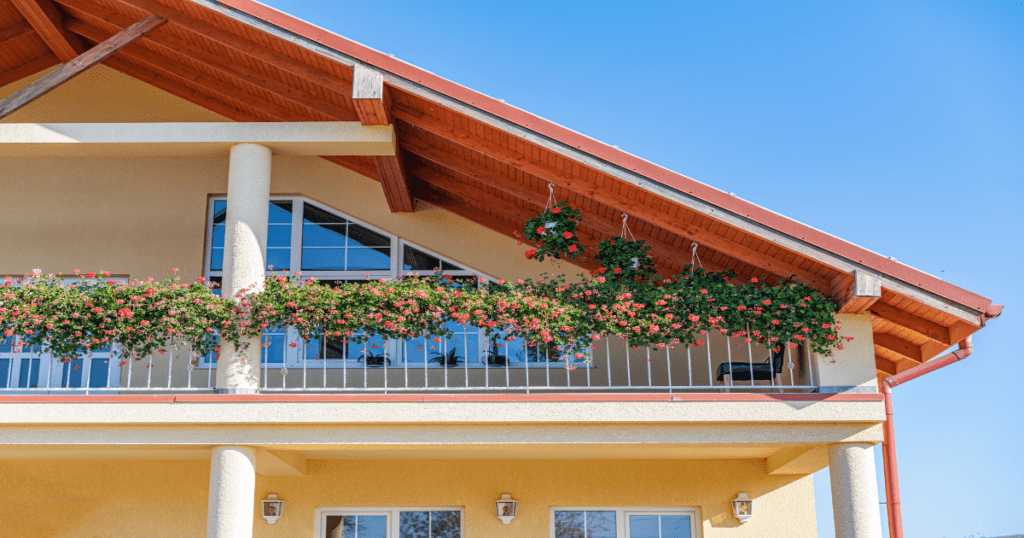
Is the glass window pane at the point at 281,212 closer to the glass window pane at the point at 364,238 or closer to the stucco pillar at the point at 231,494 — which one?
the glass window pane at the point at 364,238

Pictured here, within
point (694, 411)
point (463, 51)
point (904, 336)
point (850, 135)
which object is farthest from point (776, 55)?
point (694, 411)

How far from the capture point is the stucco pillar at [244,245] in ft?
25.8

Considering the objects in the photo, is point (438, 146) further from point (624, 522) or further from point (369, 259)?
point (624, 522)

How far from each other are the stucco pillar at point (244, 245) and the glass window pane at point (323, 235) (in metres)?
1.98

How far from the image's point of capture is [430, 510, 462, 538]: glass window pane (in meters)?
9.33

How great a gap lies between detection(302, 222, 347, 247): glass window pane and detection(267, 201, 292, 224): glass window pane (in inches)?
8.8

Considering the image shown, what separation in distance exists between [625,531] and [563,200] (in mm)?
3335

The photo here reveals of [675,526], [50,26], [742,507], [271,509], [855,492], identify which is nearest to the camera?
[855,492]

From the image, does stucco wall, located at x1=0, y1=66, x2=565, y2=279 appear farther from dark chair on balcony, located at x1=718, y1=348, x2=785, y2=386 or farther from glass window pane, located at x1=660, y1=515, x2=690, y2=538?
glass window pane, located at x1=660, y1=515, x2=690, y2=538

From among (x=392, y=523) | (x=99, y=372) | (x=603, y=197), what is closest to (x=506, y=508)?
(x=392, y=523)

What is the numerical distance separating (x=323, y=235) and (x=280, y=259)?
1.77ft

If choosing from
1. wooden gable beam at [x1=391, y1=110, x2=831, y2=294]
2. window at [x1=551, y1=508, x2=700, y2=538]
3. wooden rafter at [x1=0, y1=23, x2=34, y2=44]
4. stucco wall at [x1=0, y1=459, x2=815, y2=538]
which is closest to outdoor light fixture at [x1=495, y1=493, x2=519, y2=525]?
stucco wall at [x1=0, y1=459, x2=815, y2=538]

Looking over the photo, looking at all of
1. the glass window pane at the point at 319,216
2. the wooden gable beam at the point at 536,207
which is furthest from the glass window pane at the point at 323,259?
the wooden gable beam at the point at 536,207

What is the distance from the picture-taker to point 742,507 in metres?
9.23
